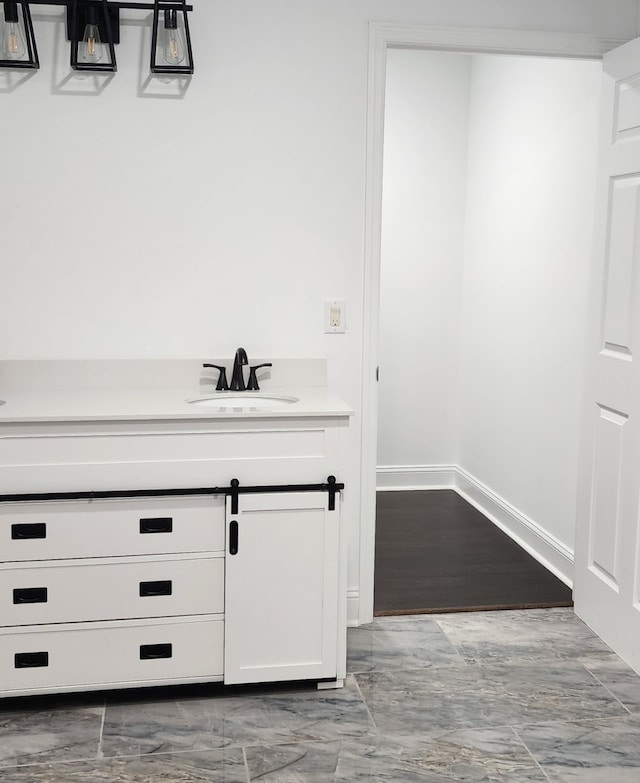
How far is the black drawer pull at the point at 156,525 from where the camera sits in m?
2.32

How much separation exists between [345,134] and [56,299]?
1069 millimetres

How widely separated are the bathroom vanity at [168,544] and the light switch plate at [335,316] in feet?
1.52

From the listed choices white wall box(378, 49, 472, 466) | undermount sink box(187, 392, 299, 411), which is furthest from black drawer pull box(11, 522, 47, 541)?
white wall box(378, 49, 472, 466)

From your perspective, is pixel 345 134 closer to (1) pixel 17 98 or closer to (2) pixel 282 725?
(1) pixel 17 98

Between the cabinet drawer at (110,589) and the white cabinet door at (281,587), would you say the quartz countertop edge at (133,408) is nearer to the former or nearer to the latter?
the white cabinet door at (281,587)

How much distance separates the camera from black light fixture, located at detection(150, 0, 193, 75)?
254 centimetres

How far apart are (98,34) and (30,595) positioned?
1637 mm

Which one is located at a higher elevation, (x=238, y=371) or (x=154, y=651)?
(x=238, y=371)

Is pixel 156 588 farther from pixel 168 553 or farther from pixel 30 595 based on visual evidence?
pixel 30 595

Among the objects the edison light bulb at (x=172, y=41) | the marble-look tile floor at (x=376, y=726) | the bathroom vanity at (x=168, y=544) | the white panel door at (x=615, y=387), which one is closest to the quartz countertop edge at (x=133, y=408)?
the bathroom vanity at (x=168, y=544)

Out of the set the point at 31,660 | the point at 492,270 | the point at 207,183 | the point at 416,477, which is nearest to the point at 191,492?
the point at 31,660

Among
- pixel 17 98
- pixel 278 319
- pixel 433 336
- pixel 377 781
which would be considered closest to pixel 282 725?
pixel 377 781

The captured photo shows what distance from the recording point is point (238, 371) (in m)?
2.71

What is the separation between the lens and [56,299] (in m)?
2.69
